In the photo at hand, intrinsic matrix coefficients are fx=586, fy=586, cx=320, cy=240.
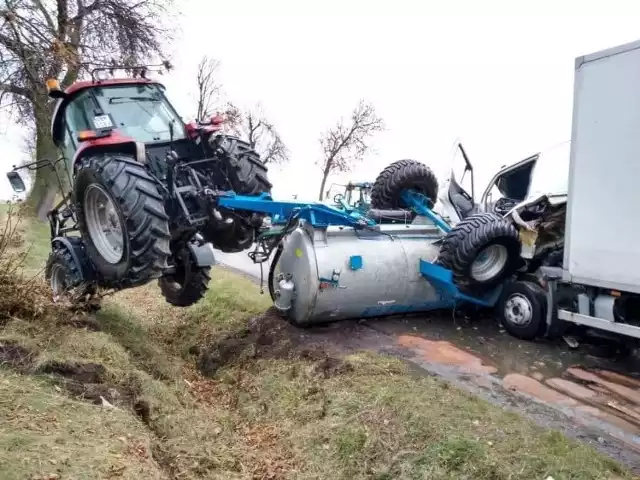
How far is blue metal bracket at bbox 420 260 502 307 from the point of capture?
265 inches

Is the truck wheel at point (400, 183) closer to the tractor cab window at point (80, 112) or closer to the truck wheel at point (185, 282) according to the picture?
the truck wheel at point (185, 282)

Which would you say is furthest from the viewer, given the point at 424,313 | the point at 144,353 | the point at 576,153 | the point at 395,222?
the point at 395,222

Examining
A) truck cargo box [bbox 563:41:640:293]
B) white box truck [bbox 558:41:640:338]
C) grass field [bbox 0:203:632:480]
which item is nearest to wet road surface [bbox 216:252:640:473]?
grass field [bbox 0:203:632:480]

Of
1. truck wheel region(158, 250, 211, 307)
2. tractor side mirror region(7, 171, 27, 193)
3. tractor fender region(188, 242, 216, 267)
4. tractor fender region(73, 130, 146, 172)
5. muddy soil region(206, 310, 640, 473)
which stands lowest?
muddy soil region(206, 310, 640, 473)

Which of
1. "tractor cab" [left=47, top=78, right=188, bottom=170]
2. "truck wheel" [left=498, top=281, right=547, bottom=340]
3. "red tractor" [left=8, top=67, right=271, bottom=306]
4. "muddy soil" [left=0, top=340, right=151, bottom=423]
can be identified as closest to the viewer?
"muddy soil" [left=0, top=340, right=151, bottom=423]

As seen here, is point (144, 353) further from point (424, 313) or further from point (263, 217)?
point (424, 313)

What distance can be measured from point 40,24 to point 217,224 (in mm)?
7104

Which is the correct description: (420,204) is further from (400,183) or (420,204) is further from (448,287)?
(448,287)

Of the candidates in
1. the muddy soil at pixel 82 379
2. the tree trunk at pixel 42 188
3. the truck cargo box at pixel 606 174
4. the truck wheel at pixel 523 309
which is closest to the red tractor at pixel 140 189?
the muddy soil at pixel 82 379

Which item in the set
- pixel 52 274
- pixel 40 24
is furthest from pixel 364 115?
pixel 52 274

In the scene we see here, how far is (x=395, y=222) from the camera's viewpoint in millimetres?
8000

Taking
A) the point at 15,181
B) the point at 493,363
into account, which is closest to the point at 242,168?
the point at 15,181

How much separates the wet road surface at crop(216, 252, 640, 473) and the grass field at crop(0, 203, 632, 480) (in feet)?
1.36

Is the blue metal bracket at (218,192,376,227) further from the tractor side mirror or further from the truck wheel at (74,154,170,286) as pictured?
the tractor side mirror
